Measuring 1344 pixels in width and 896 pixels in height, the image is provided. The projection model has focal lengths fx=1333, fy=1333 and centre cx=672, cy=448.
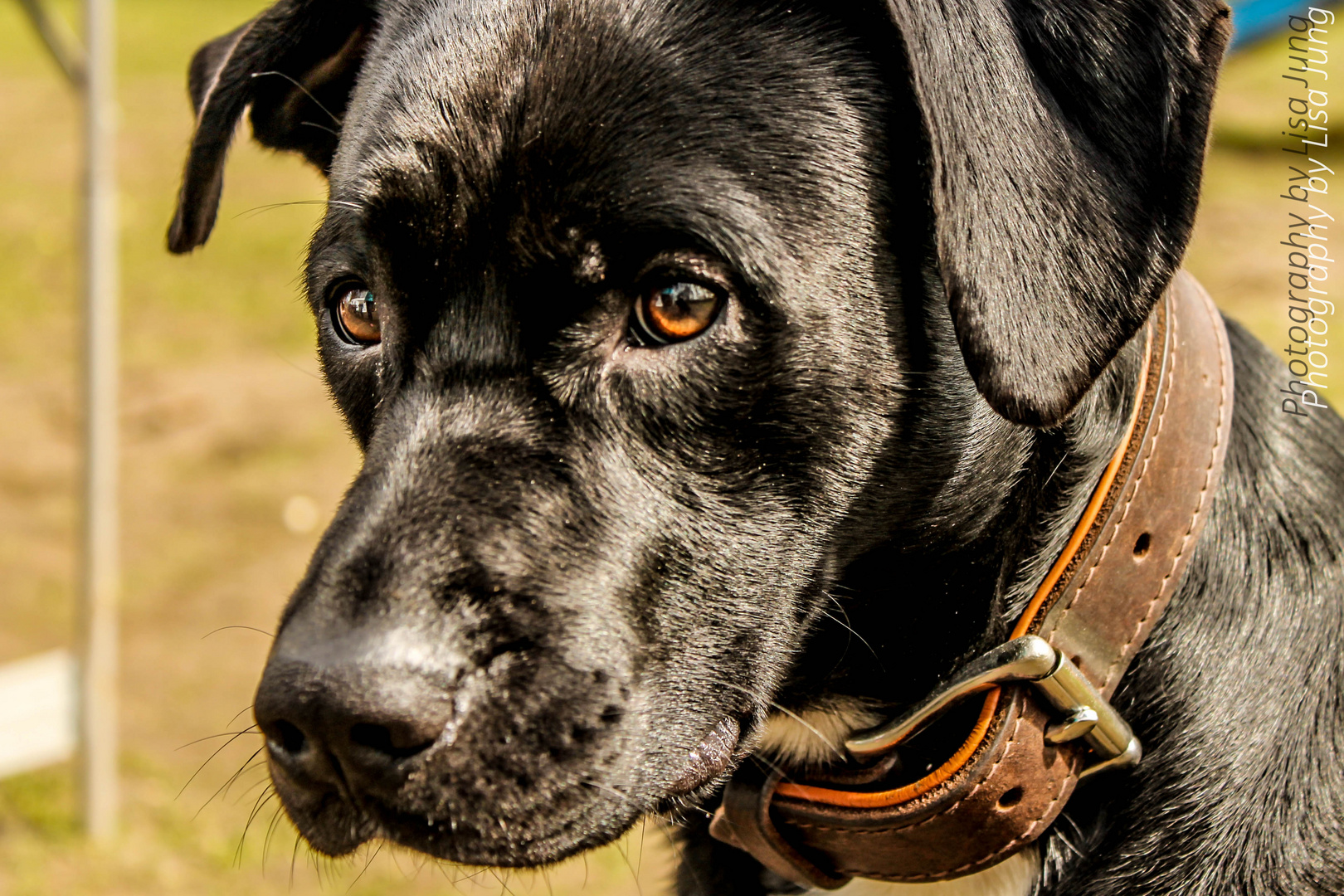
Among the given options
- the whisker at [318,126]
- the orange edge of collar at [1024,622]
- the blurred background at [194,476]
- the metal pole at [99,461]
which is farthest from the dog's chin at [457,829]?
the metal pole at [99,461]

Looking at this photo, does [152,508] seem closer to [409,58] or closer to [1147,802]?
[409,58]

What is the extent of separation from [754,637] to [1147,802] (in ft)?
1.97

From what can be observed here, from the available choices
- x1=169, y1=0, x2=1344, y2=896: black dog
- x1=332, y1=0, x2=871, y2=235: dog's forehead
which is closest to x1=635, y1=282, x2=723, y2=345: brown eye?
x1=169, y1=0, x2=1344, y2=896: black dog

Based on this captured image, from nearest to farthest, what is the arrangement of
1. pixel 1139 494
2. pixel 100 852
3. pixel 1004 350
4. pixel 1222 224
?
1. pixel 1004 350
2. pixel 1139 494
3. pixel 100 852
4. pixel 1222 224

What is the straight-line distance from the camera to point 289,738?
1.66 m

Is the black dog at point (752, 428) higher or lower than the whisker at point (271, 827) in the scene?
higher

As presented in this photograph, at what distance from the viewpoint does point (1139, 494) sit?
1.82 m

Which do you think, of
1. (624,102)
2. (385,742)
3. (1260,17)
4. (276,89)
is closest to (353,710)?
(385,742)

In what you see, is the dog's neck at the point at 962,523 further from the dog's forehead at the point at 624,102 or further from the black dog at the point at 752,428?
the dog's forehead at the point at 624,102

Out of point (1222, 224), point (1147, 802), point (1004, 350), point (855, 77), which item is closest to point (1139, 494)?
point (1004, 350)

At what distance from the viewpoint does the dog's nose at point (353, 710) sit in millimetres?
1570

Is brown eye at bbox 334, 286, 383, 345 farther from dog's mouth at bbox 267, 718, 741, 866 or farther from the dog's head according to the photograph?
dog's mouth at bbox 267, 718, 741, 866

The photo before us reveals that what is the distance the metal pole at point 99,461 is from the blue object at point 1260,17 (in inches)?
280

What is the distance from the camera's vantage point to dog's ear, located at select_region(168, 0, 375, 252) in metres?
2.38
